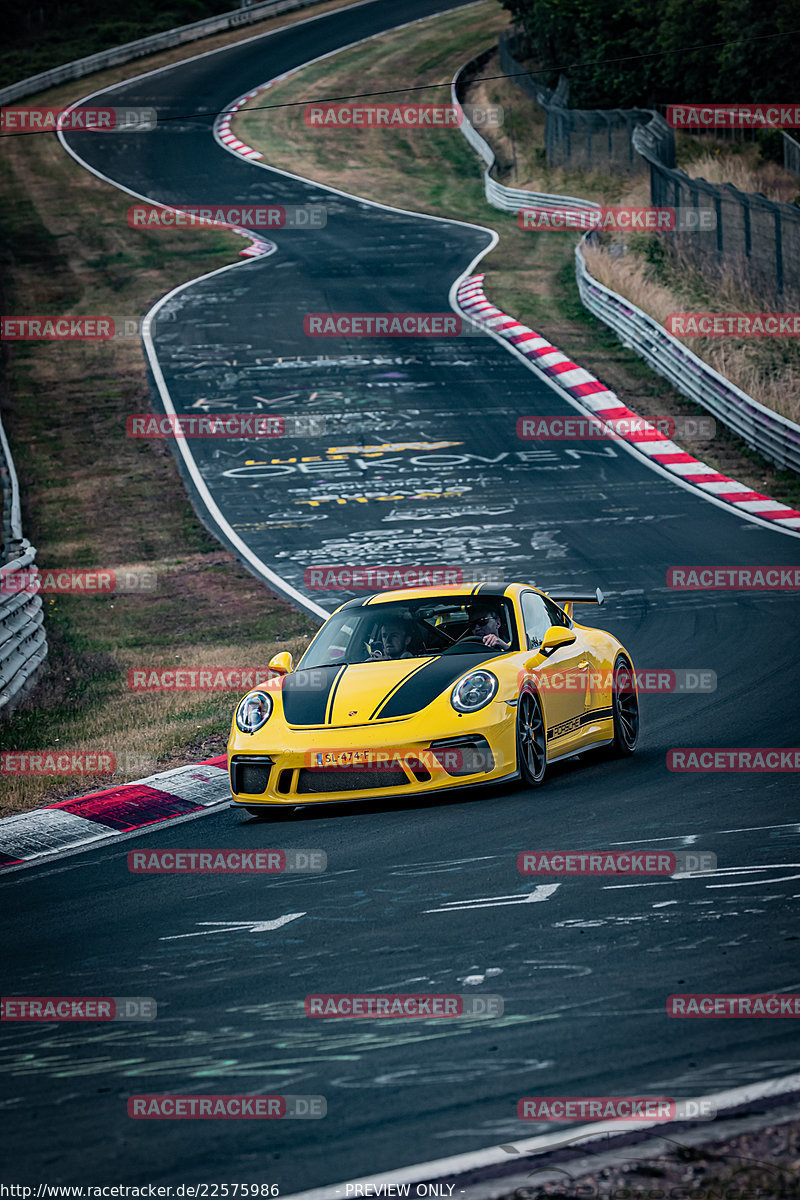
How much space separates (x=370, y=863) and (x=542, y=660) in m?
2.60

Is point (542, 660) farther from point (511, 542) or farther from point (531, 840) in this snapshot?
point (511, 542)

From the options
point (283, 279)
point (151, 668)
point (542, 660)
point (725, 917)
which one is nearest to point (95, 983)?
point (725, 917)

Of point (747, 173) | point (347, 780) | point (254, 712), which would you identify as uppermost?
point (747, 173)
